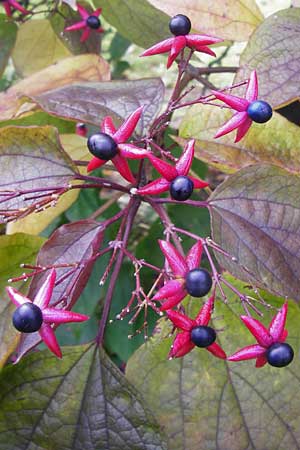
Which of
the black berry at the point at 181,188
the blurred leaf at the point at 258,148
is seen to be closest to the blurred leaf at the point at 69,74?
the blurred leaf at the point at 258,148

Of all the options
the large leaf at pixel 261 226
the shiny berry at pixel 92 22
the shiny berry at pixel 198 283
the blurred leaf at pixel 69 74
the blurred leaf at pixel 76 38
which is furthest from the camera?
the blurred leaf at pixel 76 38

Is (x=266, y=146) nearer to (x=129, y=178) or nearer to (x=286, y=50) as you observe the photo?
(x=286, y=50)

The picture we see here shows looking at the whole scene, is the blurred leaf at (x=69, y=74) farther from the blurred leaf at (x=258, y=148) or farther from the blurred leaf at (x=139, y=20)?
the blurred leaf at (x=258, y=148)

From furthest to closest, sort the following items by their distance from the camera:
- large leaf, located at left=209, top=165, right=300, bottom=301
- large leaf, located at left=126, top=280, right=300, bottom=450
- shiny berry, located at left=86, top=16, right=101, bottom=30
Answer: shiny berry, located at left=86, top=16, right=101, bottom=30
large leaf, located at left=126, top=280, right=300, bottom=450
large leaf, located at left=209, top=165, right=300, bottom=301

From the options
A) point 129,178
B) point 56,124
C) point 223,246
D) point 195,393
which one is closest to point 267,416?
point 195,393

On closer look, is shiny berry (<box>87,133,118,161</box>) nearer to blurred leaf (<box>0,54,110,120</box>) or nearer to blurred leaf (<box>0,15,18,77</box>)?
blurred leaf (<box>0,54,110,120</box>)

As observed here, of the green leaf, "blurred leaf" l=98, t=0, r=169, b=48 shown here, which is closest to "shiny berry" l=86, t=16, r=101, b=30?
"blurred leaf" l=98, t=0, r=169, b=48

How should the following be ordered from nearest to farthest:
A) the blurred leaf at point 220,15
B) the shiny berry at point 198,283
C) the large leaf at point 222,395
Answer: the shiny berry at point 198,283 → the large leaf at point 222,395 → the blurred leaf at point 220,15
